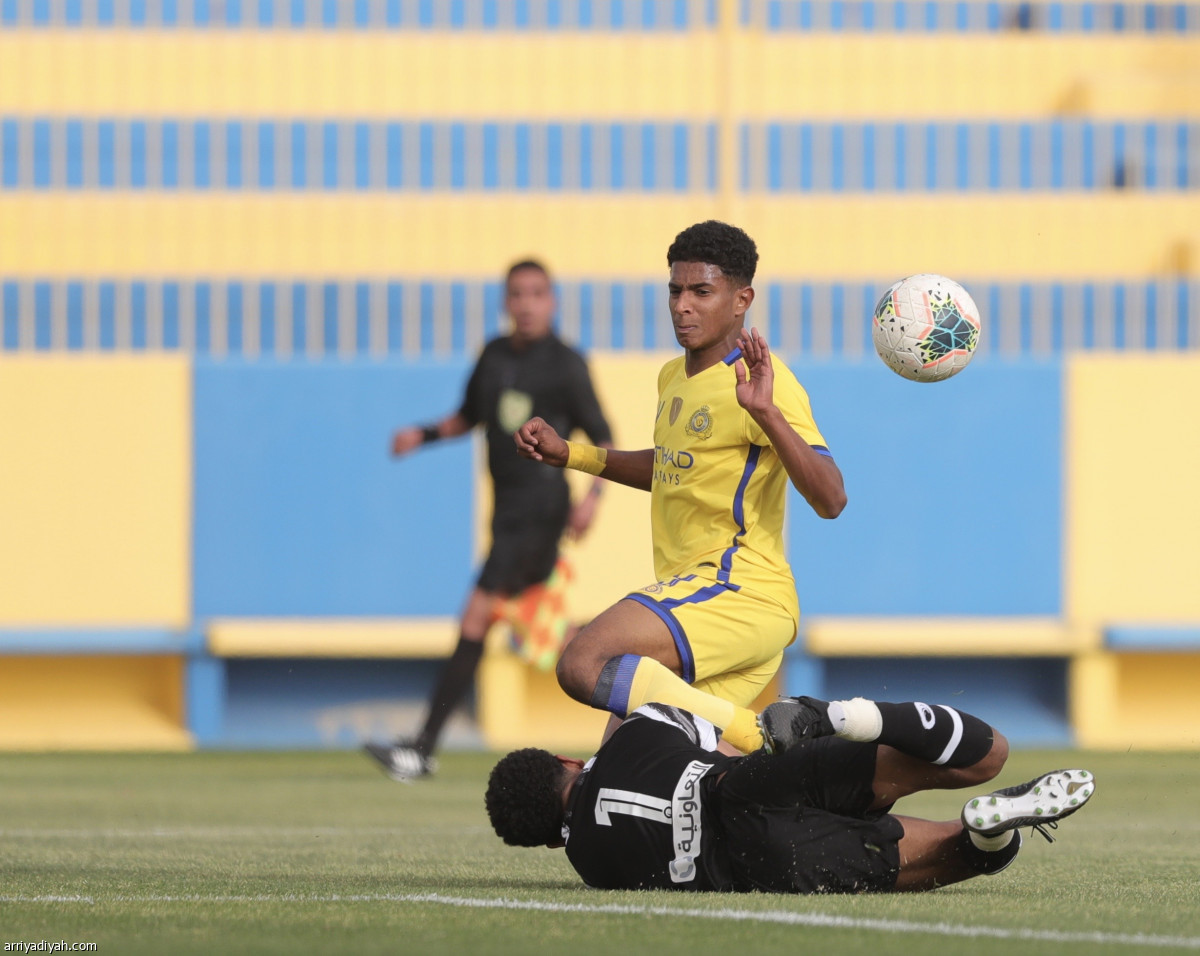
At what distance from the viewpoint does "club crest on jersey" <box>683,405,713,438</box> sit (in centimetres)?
601

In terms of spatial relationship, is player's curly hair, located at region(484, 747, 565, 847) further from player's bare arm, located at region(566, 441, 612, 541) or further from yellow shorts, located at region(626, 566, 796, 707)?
player's bare arm, located at region(566, 441, 612, 541)

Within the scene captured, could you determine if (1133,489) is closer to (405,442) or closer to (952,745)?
(405,442)

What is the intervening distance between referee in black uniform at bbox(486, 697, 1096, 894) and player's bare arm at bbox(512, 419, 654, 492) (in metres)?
1.14

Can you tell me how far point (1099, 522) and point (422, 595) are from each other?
4.38 m

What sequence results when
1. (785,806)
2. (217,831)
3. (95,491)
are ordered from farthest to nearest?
1. (95,491)
2. (217,831)
3. (785,806)

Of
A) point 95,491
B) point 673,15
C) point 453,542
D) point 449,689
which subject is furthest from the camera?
point 673,15

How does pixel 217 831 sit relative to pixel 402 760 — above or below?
above

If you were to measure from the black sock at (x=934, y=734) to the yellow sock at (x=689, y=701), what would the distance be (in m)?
0.76

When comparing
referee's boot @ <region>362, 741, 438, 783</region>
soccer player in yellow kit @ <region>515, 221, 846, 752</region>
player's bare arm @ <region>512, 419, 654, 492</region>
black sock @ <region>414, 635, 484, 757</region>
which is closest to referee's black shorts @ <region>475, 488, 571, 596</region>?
black sock @ <region>414, 635, 484, 757</region>

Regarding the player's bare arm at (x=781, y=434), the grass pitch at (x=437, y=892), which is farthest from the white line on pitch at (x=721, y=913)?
the player's bare arm at (x=781, y=434)

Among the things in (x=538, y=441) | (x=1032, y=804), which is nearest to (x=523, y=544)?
(x=538, y=441)

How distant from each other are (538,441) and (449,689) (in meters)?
4.23

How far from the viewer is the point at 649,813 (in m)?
5.14

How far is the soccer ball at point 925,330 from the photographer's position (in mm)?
6375
